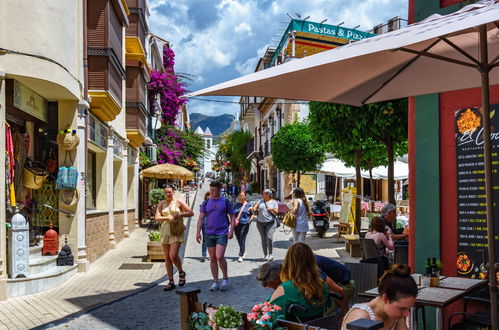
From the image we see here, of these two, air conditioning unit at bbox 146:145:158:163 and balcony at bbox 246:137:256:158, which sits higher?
balcony at bbox 246:137:256:158

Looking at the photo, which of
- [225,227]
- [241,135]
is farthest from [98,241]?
[241,135]

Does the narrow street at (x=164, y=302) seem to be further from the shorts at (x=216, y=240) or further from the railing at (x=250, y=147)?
the railing at (x=250, y=147)

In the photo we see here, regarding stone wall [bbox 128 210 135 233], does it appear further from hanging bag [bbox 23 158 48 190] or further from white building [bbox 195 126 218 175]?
white building [bbox 195 126 218 175]

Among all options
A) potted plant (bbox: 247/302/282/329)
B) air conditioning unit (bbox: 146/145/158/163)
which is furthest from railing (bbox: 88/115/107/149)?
air conditioning unit (bbox: 146/145/158/163)

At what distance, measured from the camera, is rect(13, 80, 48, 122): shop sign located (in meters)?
8.26

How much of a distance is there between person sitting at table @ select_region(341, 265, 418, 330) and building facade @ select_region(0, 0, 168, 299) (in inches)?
242

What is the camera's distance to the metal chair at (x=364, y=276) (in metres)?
5.42

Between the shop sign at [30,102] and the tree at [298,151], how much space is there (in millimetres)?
19131

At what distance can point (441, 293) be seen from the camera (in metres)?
4.63

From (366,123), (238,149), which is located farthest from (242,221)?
(238,149)

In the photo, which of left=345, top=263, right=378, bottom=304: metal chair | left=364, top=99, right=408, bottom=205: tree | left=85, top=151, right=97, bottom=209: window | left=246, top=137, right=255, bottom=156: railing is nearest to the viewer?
left=345, top=263, right=378, bottom=304: metal chair

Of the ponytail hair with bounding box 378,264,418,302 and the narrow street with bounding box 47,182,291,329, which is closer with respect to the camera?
the ponytail hair with bounding box 378,264,418,302

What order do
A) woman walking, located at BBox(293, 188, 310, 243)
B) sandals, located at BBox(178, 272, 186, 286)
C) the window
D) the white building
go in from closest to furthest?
sandals, located at BBox(178, 272, 186, 286) < woman walking, located at BBox(293, 188, 310, 243) < the window < the white building

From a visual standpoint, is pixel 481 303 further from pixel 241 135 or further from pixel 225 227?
pixel 241 135
